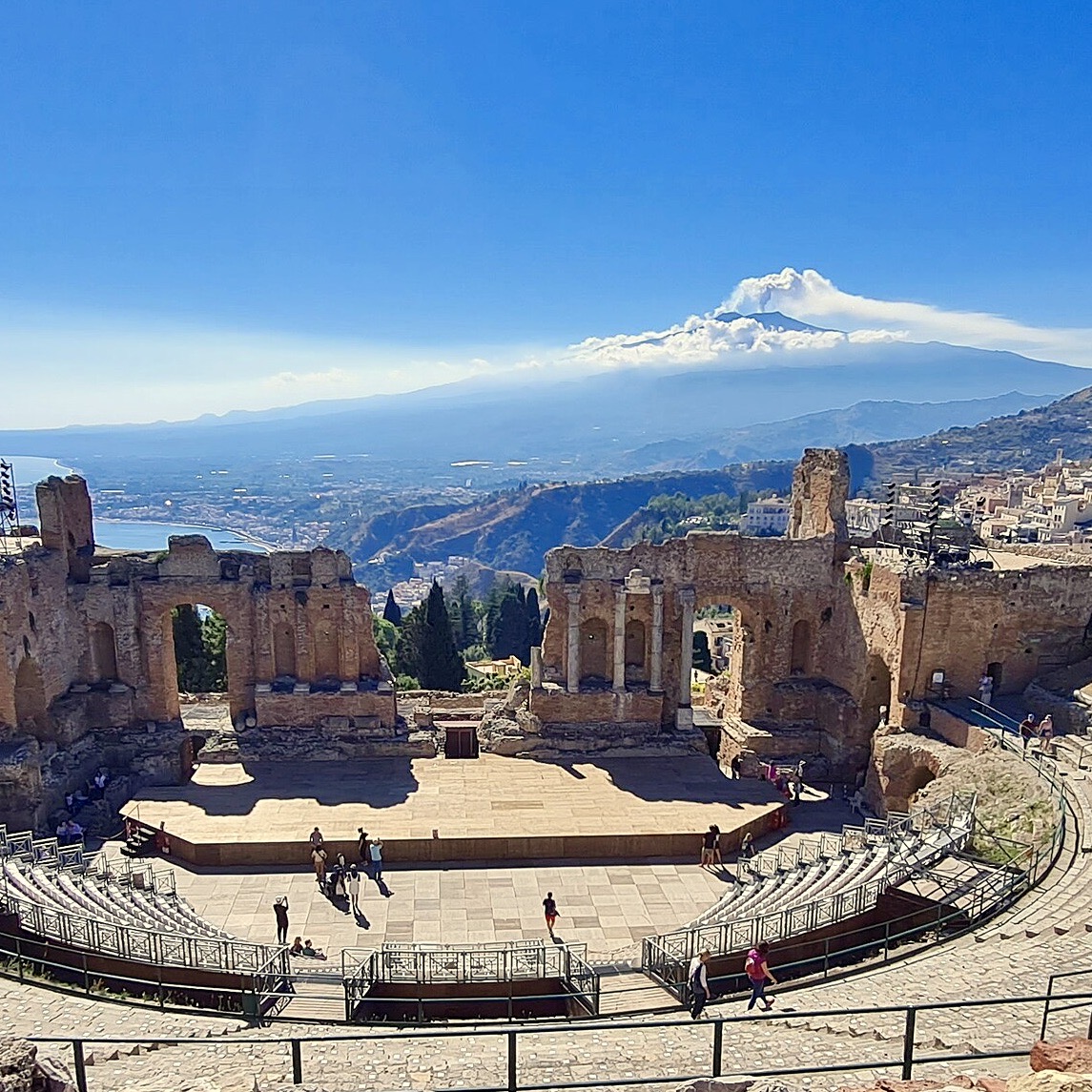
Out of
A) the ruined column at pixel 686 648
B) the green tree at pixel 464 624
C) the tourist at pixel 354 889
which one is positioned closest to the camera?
the tourist at pixel 354 889

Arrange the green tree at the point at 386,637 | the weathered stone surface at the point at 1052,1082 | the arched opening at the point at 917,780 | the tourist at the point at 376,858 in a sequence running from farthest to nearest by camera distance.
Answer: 1. the green tree at the point at 386,637
2. the arched opening at the point at 917,780
3. the tourist at the point at 376,858
4. the weathered stone surface at the point at 1052,1082

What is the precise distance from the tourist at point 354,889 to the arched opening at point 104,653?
12.7 metres

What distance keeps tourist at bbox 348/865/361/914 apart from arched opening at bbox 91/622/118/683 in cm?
1271

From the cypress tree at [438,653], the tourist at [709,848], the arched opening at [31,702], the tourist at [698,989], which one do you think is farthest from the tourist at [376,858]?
the cypress tree at [438,653]

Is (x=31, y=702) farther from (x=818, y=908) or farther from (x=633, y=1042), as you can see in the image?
(x=818, y=908)

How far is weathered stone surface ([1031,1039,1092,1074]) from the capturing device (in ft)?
24.1

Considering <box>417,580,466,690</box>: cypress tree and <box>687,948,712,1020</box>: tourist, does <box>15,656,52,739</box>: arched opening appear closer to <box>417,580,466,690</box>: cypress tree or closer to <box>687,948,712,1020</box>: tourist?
<box>417,580,466,690</box>: cypress tree

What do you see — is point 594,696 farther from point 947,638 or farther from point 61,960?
point 61,960

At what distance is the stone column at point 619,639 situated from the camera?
28281mm

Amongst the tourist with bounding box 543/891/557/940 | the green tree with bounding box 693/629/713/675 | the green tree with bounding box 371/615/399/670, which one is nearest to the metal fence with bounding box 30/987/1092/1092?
the tourist with bounding box 543/891/557/940

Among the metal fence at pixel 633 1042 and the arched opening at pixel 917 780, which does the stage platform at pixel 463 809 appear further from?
the metal fence at pixel 633 1042

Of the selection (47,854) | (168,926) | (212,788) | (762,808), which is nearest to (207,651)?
(212,788)

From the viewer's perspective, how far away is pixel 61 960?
53.4 feet

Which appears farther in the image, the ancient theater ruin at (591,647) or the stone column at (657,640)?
the stone column at (657,640)
